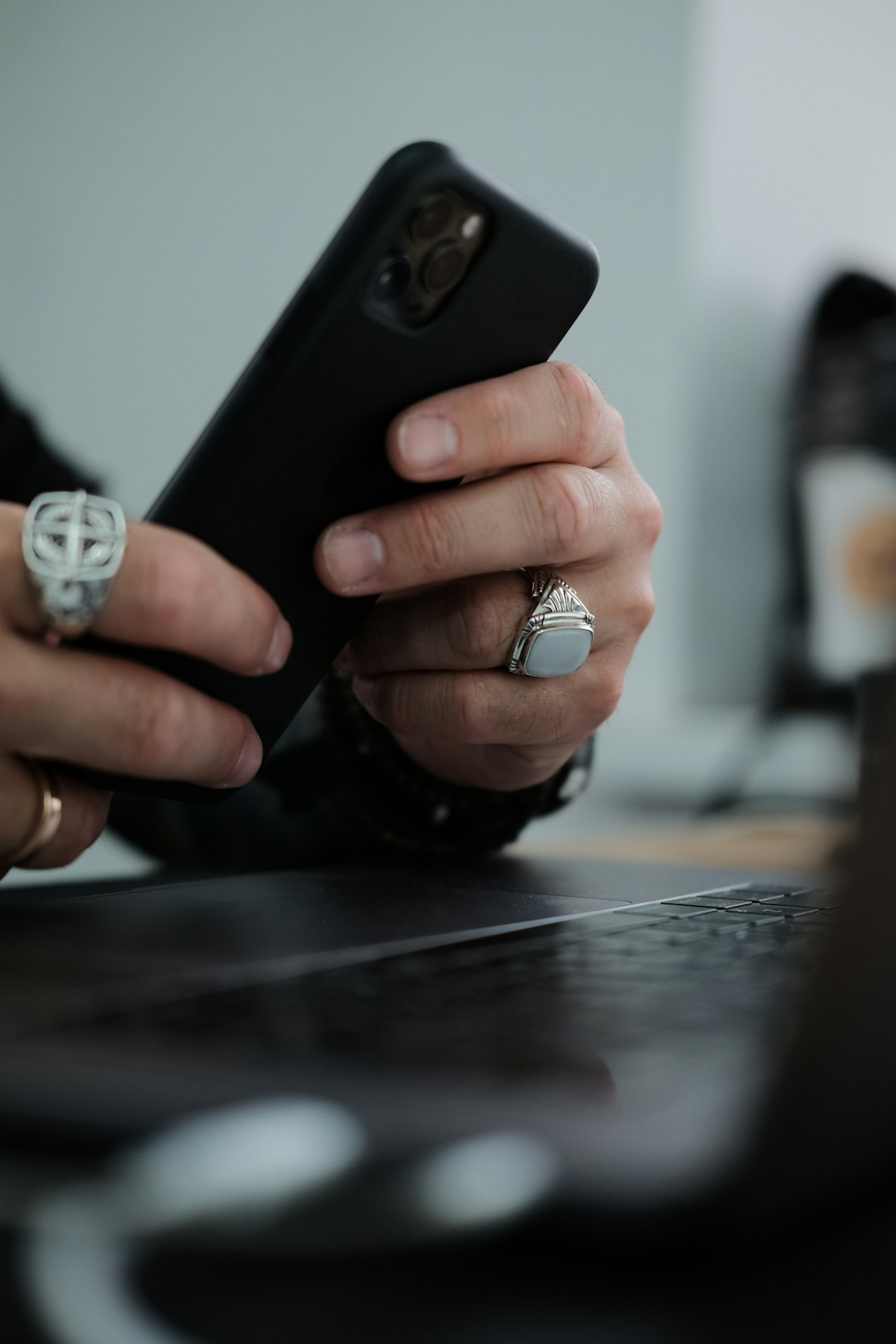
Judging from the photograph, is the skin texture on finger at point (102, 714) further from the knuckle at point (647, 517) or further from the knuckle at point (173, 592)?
the knuckle at point (647, 517)

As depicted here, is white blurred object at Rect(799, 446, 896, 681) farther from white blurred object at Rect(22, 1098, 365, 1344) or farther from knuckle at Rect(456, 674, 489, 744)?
white blurred object at Rect(22, 1098, 365, 1344)

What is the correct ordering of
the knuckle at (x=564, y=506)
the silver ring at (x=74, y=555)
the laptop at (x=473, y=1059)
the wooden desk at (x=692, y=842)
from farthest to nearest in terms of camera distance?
1. the wooden desk at (x=692, y=842)
2. the knuckle at (x=564, y=506)
3. the silver ring at (x=74, y=555)
4. the laptop at (x=473, y=1059)

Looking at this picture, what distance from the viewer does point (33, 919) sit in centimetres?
32

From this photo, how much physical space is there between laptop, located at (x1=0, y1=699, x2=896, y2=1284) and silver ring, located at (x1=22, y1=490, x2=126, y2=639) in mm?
82

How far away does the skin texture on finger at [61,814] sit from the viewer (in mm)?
330

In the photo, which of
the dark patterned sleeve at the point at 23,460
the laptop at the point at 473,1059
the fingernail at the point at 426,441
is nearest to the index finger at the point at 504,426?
the fingernail at the point at 426,441

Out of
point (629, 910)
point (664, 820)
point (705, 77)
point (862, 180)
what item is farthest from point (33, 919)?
point (862, 180)

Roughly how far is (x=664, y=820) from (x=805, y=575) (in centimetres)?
44

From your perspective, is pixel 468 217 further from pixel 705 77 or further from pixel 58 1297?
pixel 705 77

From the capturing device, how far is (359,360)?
0.31 m

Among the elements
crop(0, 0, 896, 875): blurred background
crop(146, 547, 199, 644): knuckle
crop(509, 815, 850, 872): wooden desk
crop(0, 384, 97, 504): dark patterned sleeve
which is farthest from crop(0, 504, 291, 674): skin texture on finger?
crop(0, 0, 896, 875): blurred background

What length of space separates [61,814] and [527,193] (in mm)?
1653

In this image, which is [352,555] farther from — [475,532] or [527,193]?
[527,193]

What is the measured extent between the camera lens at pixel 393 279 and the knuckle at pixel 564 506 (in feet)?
0.32
